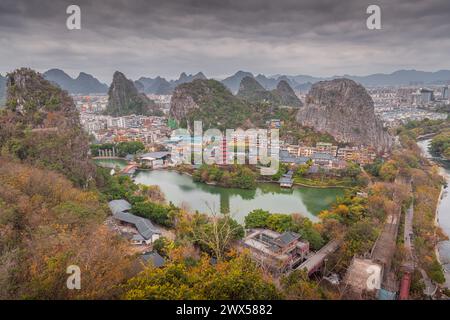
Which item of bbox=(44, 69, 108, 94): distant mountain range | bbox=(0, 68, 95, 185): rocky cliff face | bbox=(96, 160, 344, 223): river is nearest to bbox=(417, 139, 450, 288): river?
bbox=(96, 160, 344, 223): river

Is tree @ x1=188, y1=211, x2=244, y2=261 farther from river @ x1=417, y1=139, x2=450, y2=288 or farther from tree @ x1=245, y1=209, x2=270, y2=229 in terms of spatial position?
river @ x1=417, y1=139, x2=450, y2=288

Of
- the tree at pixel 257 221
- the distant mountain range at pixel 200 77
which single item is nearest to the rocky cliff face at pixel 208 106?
the tree at pixel 257 221

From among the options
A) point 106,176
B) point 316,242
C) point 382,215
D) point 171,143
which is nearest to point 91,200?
point 106,176

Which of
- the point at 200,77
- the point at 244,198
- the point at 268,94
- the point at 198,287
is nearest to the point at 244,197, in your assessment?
the point at 244,198

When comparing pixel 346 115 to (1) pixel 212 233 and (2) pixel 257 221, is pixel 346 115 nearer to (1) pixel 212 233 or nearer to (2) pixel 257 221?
(2) pixel 257 221

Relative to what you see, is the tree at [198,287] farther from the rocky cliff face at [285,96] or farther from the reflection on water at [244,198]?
the rocky cliff face at [285,96]
